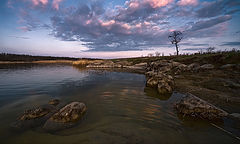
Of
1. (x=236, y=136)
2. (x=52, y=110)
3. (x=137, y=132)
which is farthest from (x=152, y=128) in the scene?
(x=52, y=110)

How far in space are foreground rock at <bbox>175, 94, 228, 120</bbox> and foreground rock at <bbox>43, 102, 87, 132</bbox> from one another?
4553mm

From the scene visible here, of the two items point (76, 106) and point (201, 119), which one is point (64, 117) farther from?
point (201, 119)

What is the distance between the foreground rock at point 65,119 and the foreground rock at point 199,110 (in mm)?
4553

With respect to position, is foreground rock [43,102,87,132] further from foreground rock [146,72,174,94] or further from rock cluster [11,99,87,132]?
foreground rock [146,72,174,94]

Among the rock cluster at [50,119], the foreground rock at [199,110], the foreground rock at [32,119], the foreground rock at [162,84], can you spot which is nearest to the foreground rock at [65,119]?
the rock cluster at [50,119]

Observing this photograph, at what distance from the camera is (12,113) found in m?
4.25

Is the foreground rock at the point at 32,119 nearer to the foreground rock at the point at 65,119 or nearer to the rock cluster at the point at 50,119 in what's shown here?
the rock cluster at the point at 50,119

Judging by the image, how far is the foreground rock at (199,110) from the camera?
156 inches

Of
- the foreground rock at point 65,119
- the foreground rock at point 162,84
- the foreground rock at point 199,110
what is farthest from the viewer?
the foreground rock at point 162,84

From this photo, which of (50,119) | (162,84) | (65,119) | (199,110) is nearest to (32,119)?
(50,119)

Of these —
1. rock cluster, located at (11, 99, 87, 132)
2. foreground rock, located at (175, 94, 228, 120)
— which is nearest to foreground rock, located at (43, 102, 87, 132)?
rock cluster, located at (11, 99, 87, 132)

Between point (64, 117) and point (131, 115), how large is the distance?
8.95ft

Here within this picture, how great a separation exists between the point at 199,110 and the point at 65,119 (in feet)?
18.0

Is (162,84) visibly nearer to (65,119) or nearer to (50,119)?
(65,119)
